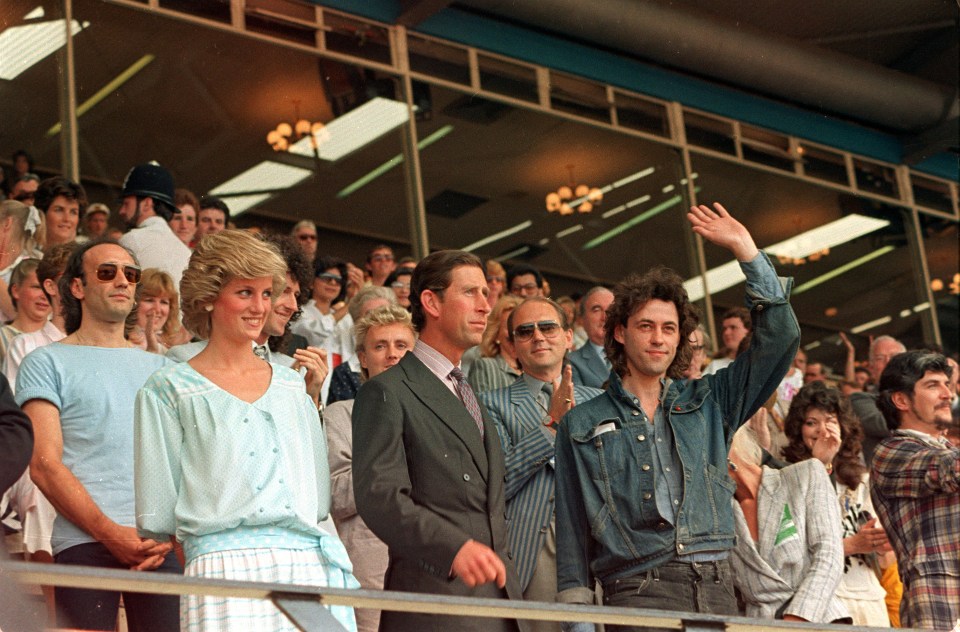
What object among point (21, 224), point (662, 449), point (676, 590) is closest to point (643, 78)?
point (21, 224)

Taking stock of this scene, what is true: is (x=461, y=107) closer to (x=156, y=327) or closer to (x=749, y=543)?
(x=156, y=327)

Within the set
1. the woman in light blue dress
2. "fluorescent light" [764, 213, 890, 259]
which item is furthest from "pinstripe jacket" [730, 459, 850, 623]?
"fluorescent light" [764, 213, 890, 259]

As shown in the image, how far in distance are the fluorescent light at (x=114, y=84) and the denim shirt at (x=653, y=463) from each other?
514cm

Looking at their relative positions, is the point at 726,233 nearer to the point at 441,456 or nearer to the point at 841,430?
the point at 441,456

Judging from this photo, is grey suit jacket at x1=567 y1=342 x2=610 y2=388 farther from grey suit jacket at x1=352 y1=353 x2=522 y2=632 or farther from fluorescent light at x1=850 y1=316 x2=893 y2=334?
fluorescent light at x1=850 y1=316 x2=893 y2=334

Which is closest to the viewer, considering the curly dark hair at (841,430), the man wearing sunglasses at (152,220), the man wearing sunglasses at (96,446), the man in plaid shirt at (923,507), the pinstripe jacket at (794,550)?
the man wearing sunglasses at (96,446)

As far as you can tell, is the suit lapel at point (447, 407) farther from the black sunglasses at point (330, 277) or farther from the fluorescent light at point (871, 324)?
the fluorescent light at point (871, 324)

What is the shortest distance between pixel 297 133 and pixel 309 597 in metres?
7.05

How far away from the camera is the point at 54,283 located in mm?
4574

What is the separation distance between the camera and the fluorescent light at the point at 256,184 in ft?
27.7

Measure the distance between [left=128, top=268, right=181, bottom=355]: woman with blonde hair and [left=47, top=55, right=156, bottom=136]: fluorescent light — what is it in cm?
312

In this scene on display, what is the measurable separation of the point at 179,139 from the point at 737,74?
3.49 metres

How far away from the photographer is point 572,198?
9656 mm

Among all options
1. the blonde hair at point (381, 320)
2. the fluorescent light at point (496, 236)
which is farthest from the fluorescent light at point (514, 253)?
the blonde hair at point (381, 320)
